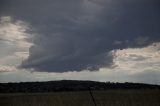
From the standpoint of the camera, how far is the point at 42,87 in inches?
4690

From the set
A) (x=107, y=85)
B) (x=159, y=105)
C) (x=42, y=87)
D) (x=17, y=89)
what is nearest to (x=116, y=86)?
(x=107, y=85)

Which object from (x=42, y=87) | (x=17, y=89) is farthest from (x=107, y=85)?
(x=17, y=89)

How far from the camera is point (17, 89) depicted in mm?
117125

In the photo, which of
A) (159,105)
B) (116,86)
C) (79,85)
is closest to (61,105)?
(159,105)

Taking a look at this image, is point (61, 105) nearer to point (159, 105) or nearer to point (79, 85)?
point (159, 105)

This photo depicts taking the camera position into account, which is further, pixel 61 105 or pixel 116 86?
pixel 116 86

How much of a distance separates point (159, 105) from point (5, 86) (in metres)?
103

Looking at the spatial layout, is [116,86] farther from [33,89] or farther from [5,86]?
[5,86]

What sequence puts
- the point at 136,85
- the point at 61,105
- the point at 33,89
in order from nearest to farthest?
the point at 61,105 → the point at 33,89 → the point at 136,85

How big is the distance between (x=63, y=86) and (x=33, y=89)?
1051 centimetres

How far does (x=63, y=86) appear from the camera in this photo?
116m

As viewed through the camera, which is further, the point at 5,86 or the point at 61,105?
the point at 5,86

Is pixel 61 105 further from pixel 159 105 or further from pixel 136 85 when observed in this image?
pixel 136 85

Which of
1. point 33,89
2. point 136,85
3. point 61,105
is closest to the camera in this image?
point 61,105
